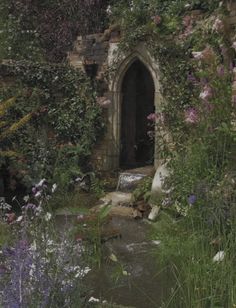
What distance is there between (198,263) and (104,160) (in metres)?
6.44

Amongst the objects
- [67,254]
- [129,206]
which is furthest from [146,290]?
[129,206]

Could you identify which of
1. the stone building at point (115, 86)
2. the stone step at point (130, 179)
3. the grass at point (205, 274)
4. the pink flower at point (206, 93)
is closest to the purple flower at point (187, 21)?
the stone building at point (115, 86)

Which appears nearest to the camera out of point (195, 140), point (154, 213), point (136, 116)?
point (195, 140)

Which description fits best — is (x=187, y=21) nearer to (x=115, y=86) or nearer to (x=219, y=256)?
(x=115, y=86)

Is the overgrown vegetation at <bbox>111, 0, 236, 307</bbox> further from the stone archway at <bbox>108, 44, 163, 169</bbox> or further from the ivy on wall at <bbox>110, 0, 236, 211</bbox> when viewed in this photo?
the stone archway at <bbox>108, 44, 163, 169</bbox>

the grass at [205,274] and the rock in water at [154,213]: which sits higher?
the grass at [205,274]

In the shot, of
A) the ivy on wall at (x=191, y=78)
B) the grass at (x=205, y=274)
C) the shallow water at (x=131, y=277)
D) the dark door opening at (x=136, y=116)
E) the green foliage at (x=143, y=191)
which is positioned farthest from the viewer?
the dark door opening at (x=136, y=116)

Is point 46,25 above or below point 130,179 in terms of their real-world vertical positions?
above

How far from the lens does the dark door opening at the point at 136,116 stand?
1034cm

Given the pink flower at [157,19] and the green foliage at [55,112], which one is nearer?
the pink flower at [157,19]

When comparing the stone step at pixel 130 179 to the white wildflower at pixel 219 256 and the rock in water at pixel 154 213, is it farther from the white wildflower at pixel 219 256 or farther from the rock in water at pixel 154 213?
the white wildflower at pixel 219 256

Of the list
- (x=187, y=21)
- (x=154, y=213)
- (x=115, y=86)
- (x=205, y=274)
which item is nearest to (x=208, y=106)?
(x=154, y=213)

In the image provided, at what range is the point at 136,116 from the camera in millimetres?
11234

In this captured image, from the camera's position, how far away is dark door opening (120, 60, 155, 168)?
33.9 ft
